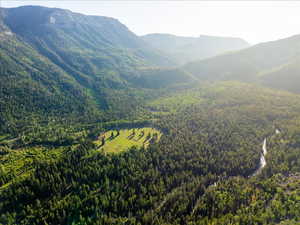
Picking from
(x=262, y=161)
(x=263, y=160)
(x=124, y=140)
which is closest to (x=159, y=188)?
(x=124, y=140)

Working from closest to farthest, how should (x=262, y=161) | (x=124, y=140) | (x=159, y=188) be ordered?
(x=159, y=188)
(x=262, y=161)
(x=124, y=140)

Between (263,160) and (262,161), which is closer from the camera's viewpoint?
(262,161)

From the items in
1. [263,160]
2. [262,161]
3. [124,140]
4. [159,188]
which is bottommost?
[124,140]

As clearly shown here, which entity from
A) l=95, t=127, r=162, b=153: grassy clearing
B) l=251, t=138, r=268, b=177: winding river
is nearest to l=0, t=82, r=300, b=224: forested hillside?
l=251, t=138, r=268, b=177: winding river

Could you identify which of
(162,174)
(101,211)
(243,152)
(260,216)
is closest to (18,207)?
(101,211)

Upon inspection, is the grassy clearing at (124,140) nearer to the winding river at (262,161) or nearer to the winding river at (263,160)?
the winding river at (262,161)

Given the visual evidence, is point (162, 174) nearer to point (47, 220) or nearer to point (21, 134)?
point (47, 220)

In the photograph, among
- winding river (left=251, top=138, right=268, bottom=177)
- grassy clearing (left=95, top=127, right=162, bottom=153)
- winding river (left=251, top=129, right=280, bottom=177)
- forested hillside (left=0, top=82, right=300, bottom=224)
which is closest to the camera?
forested hillside (left=0, top=82, right=300, bottom=224)

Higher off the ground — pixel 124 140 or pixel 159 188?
pixel 159 188

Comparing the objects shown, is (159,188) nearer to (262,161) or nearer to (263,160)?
(262,161)

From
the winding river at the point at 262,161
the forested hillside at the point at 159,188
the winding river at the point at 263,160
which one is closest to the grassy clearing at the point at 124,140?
the forested hillside at the point at 159,188

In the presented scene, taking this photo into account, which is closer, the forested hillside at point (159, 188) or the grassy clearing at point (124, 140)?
the forested hillside at point (159, 188)

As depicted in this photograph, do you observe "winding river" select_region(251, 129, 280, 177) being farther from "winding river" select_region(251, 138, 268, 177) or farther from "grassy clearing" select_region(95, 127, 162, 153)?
"grassy clearing" select_region(95, 127, 162, 153)
